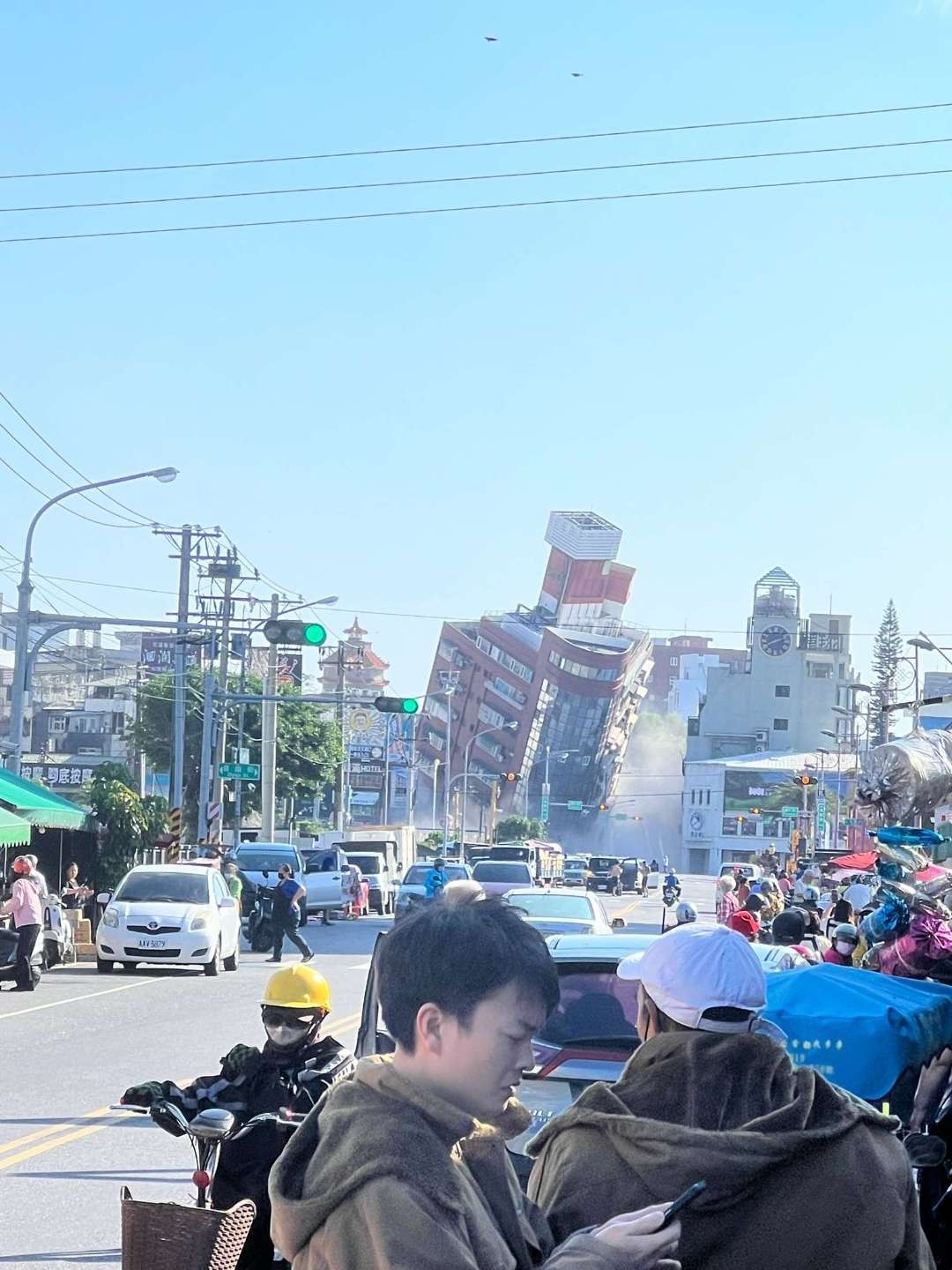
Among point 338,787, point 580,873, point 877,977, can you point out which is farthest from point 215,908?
point 580,873

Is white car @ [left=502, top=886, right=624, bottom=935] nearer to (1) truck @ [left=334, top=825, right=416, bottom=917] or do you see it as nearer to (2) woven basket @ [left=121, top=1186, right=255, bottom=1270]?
(2) woven basket @ [left=121, top=1186, right=255, bottom=1270]

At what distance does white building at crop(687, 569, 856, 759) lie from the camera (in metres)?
163

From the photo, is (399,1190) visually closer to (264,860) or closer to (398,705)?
(398,705)

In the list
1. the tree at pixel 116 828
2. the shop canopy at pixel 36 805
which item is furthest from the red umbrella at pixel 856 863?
the shop canopy at pixel 36 805

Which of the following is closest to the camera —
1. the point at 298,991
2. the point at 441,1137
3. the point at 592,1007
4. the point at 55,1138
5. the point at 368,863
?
the point at 441,1137

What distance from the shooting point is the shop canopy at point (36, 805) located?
94.7 ft

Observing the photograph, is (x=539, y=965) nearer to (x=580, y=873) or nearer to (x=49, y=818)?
(x=49, y=818)

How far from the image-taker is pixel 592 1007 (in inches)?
322

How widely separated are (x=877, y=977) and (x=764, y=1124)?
2.89 meters

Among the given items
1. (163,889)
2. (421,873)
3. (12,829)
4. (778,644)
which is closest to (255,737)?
(421,873)

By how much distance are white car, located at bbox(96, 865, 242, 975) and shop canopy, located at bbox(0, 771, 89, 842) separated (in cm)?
221

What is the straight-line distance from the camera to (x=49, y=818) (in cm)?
3050

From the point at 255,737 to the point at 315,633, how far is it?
55.4 meters

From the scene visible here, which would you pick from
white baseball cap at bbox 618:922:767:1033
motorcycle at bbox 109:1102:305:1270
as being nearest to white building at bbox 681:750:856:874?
motorcycle at bbox 109:1102:305:1270
